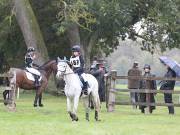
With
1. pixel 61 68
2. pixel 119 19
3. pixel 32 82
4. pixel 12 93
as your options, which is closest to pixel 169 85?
pixel 32 82

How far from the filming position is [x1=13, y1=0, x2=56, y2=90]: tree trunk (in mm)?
32562

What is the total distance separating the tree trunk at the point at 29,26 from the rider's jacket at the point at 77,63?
16.7 meters

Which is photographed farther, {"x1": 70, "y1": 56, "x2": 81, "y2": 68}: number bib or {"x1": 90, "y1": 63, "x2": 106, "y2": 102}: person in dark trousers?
{"x1": 90, "y1": 63, "x2": 106, "y2": 102}: person in dark trousers

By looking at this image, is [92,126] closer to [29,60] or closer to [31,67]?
[29,60]

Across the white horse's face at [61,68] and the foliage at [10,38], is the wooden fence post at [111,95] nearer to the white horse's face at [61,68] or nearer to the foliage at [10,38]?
the white horse's face at [61,68]

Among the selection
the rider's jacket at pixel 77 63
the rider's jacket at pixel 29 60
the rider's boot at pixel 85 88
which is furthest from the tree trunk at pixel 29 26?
the rider's jacket at pixel 77 63

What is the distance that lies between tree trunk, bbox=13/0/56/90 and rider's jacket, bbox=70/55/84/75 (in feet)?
54.7

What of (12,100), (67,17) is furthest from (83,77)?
(67,17)

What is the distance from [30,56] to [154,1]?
46.4 ft

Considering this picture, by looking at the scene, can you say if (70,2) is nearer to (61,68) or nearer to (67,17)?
(67,17)

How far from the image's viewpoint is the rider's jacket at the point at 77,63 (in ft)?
53.2

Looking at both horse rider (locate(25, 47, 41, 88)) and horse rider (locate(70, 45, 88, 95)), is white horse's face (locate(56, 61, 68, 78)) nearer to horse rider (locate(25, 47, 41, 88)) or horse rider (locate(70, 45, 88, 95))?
horse rider (locate(70, 45, 88, 95))

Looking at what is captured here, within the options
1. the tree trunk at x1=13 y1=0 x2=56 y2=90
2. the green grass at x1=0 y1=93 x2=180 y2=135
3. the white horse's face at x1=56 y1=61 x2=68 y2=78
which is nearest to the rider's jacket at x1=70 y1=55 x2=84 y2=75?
the white horse's face at x1=56 y1=61 x2=68 y2=78

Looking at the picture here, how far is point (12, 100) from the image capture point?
20.0 m
